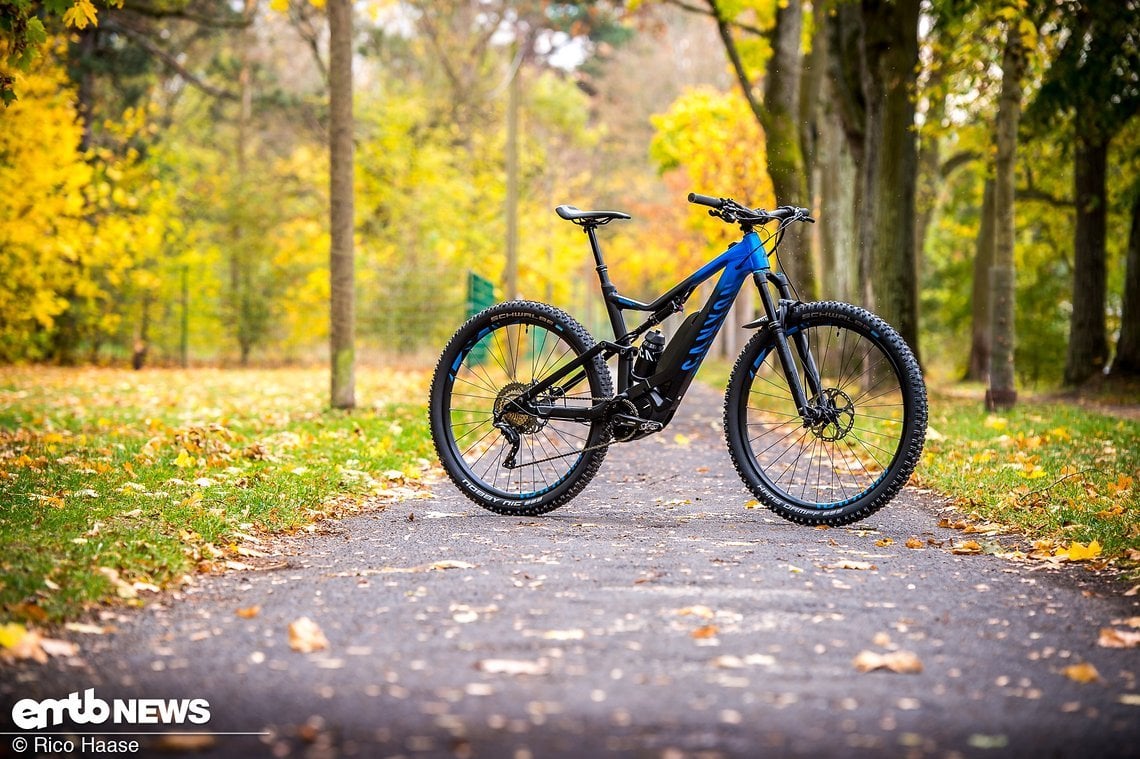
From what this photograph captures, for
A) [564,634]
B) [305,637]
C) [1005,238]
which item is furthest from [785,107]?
[305,637]

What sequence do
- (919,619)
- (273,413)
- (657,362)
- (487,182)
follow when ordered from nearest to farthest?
1. (919,619)
2. (657,362)
3. (273,413)
4. (487,182)

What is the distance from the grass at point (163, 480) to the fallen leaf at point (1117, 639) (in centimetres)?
310

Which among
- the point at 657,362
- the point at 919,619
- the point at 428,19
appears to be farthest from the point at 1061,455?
the point at 428,19

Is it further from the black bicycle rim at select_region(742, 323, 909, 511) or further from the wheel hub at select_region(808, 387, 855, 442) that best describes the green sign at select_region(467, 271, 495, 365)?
the wheel hub at select_region(808, 387, 855, 442)

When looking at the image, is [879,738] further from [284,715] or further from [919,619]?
[284,715]

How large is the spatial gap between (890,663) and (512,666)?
1028 mm

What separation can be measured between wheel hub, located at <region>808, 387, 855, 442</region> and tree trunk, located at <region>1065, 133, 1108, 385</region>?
509 inches

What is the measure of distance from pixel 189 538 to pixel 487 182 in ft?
82.4

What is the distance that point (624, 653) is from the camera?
3.16m

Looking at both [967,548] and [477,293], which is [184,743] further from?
[477,293]

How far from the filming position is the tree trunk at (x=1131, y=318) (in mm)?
16094

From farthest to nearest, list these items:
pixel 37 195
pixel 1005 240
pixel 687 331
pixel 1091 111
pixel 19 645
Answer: pixel 37 195
pixel 1091 111
pixel 1005 240
pixel 687 331
pixel 19 645

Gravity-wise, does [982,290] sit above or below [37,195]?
below

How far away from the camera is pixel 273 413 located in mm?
10508
